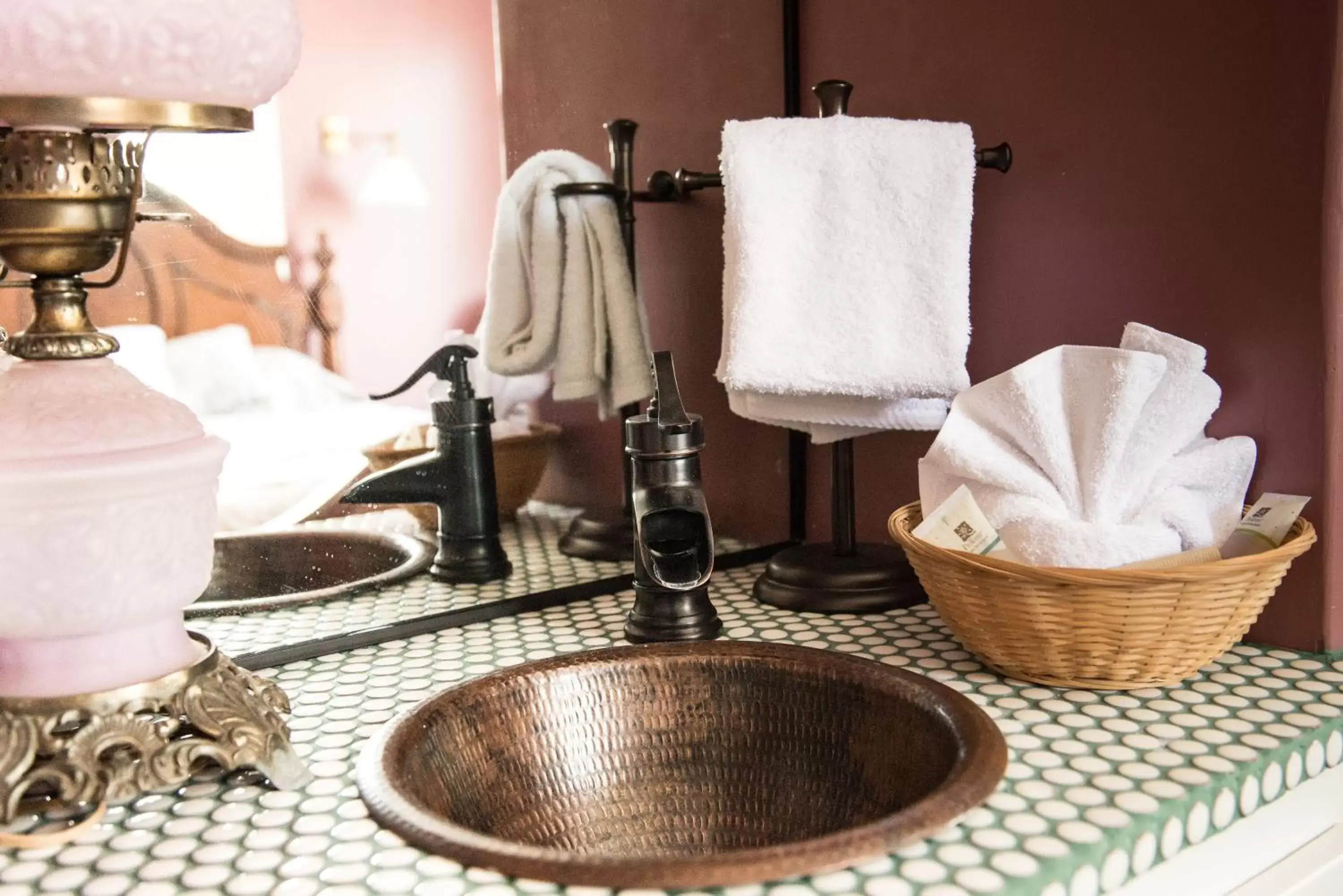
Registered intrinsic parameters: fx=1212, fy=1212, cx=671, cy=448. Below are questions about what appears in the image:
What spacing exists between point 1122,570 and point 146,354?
754 mm

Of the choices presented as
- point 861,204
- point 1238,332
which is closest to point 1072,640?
point 1238,332

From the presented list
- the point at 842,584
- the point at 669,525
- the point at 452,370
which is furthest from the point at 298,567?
the point at 842,584

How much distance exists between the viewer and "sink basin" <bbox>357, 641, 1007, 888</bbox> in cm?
86

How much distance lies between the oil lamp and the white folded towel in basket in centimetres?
56

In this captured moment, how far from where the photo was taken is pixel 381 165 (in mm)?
1081

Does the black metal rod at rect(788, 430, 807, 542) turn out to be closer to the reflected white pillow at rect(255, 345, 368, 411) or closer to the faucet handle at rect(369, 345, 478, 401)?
the faucet handle at rect(369, 345, 478, 401)

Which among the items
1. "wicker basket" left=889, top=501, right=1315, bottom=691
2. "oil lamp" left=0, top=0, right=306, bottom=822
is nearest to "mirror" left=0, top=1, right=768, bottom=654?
"oil lamp" left=0, top=0, right=306, bottom=822

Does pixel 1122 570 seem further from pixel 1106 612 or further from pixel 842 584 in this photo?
pixel 842 584

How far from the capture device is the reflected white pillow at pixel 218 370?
0.98 metres

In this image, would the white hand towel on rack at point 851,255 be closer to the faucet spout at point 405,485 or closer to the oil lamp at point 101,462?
the faucet spout at point 405,485

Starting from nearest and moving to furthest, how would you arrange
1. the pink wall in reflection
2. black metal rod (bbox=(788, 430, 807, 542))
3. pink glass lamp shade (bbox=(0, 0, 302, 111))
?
1. pink glass lamp shade (bbox=(0, 0, 302, 111))
2. the pink wall in reflection
3. black metal rod (bbox=(788, 430, 807, 542))

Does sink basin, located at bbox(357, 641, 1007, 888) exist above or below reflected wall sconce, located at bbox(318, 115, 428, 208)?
below

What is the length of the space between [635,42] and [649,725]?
72 centimetres

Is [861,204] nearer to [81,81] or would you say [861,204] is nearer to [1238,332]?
[1238,332]
